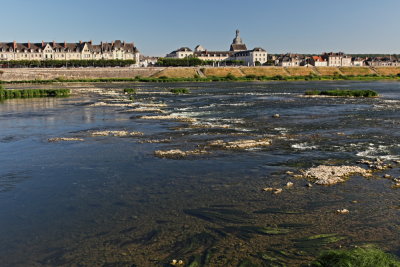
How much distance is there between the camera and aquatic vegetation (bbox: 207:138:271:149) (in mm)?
25781

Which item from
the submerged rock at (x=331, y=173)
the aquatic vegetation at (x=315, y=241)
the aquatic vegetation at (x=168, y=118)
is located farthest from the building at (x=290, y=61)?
the aquatic vegetation at (x=315, y=241)

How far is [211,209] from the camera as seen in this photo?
14867mm

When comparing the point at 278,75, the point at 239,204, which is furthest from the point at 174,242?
the point at 278,75

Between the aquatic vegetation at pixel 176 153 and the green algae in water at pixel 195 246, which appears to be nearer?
the green algae in water at pixel 195 246

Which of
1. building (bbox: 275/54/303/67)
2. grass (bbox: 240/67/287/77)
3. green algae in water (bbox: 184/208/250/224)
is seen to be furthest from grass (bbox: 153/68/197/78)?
green algae in water (bbox: 184/208/250/224)

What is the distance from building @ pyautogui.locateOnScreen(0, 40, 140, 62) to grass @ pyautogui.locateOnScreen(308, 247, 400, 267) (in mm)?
166589

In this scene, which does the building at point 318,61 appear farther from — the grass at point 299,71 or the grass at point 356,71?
the grass at point 299,71

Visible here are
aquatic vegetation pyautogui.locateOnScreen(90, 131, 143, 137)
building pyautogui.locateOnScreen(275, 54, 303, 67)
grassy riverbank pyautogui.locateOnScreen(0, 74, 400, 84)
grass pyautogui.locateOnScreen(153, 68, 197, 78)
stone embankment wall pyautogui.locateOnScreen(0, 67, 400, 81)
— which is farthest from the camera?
building pyautogui.locateOnScreen(275, 54, 303, 67)

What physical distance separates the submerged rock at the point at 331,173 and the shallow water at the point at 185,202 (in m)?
0.60

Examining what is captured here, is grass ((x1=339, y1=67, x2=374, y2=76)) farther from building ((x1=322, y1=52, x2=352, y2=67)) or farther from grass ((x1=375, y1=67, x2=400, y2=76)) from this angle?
building ((x1=322, y1=52, x2=352, y2=67))

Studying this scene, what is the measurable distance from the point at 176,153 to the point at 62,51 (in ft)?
512

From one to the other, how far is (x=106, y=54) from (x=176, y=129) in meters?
148

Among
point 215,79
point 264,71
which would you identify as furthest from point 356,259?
point 264,71

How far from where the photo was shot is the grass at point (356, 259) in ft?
31.5
